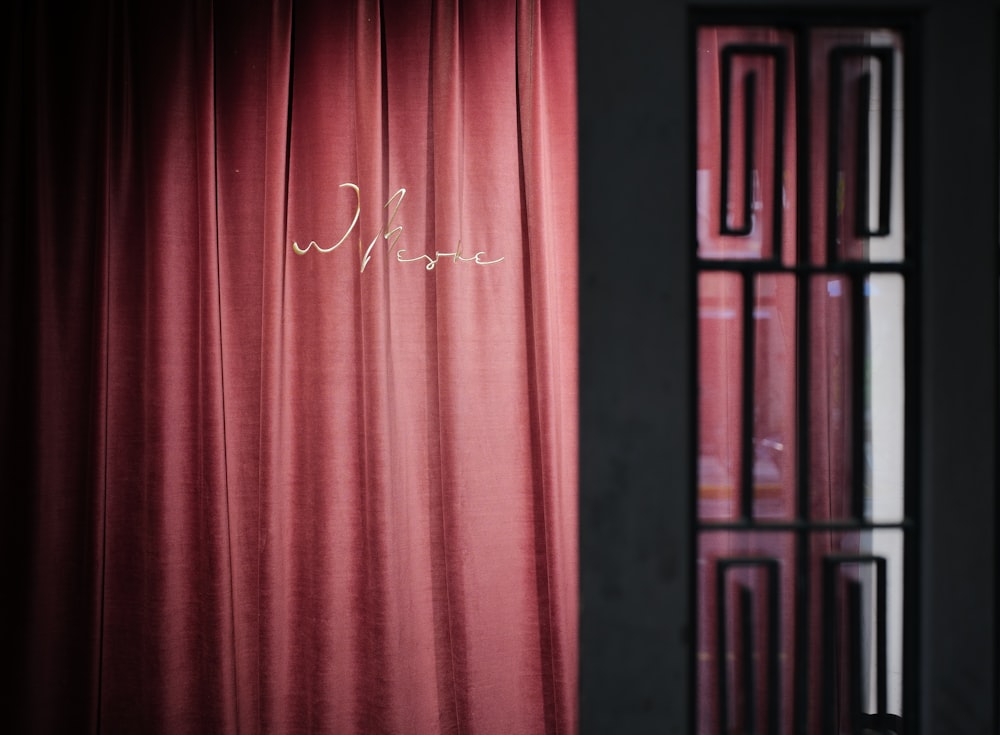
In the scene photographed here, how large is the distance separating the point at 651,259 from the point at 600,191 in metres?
0.10

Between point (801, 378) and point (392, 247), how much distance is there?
1.16 meters

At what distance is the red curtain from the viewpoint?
1.69 m

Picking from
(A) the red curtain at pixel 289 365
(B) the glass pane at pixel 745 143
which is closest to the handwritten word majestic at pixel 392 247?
(A) the red curtain at pixel 289 365

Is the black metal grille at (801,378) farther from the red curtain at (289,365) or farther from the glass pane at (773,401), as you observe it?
the red curtain at (289,365)

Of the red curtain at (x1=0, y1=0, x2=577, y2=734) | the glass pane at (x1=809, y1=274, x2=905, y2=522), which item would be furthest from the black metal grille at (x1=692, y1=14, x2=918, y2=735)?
the red curtain at (x1=0, y1=0, x2=577, y2=734)

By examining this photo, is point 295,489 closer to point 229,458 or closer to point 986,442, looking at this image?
point 229,458

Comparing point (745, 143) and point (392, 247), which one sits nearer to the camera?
point (745, 143)

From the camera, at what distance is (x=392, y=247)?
5.65 feet

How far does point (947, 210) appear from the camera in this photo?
78cm

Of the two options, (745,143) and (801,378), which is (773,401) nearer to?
(801,378)

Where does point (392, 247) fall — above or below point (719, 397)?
above

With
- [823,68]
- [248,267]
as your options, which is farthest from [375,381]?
[823,68]

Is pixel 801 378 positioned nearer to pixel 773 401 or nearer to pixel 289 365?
pixel 773 401

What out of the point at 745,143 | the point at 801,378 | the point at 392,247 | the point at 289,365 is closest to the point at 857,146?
the point at 745,143
